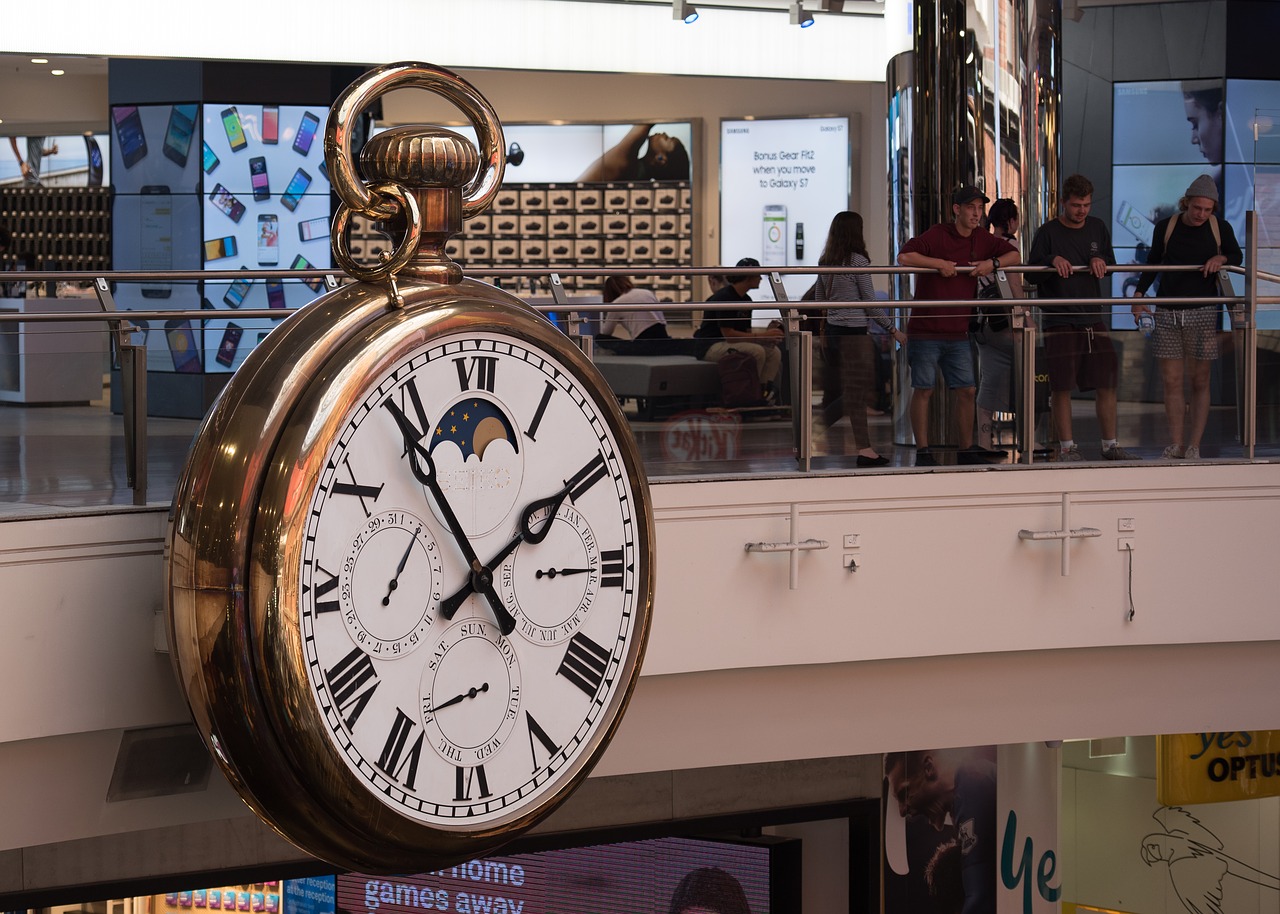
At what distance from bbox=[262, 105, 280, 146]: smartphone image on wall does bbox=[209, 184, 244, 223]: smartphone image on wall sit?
0.46 metres

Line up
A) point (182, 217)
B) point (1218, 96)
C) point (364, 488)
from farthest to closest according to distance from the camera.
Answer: point (1218, 96) < point (182, 217) < point (364, 488)

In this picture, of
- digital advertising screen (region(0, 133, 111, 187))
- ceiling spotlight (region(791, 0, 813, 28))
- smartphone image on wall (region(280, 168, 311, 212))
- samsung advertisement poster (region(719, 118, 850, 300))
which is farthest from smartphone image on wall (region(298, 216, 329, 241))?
ceiling spotlight (region(791, 0, 813, 28))

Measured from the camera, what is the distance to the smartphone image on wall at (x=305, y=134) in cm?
1166

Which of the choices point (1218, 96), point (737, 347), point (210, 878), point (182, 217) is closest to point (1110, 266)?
point (737, 347)

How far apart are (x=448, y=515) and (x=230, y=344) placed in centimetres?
174

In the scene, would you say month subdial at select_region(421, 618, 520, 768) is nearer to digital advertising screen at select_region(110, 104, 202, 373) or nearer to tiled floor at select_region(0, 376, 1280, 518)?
tiled floor at select_region(0, 376, 1280, 518)

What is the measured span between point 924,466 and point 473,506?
2980 mm

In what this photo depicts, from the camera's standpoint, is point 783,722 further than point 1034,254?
No

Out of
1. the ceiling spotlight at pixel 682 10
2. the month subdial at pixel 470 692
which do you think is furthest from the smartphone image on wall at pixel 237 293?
the month subdial at pixel 470 692

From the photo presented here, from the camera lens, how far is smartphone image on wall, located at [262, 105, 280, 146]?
1155cm

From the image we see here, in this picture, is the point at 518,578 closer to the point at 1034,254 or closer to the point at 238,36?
the point at 1034,254

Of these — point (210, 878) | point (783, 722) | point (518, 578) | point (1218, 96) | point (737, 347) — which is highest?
point (1218, 96)

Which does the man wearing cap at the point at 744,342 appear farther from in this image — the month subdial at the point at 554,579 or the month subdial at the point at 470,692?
the month subdial at the point at 470,692

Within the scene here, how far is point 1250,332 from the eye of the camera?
21.0ft
